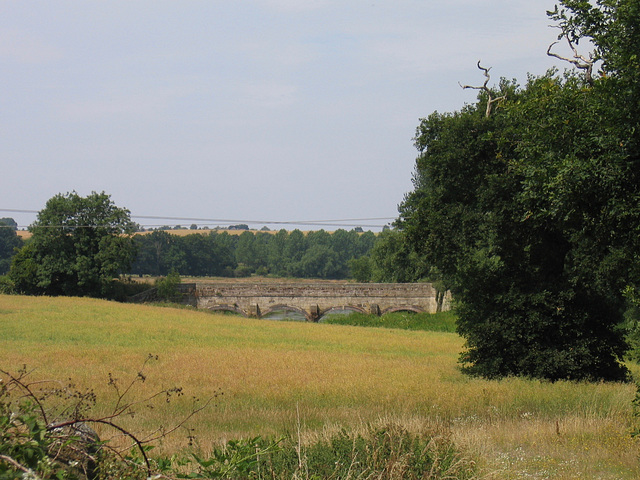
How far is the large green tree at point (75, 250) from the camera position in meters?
55.9

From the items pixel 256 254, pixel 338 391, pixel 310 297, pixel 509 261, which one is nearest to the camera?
pixel 338 391

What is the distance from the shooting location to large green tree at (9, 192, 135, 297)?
183 feet

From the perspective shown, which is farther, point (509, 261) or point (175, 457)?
point (509, 261)

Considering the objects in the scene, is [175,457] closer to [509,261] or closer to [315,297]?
[509,261]

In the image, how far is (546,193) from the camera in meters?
10.3

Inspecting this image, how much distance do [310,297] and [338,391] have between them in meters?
45.4

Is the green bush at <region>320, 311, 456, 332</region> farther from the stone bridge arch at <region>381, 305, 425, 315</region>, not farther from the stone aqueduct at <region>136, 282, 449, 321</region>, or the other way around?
the stone bridge arch at <region>381, 305, 425, 315</region>

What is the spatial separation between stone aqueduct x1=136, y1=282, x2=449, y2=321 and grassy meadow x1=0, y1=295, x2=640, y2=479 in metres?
25.8

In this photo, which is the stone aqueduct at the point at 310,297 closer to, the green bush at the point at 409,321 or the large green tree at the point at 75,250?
the green bush at the point at 409,321

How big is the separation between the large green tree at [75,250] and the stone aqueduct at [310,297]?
6995 mm

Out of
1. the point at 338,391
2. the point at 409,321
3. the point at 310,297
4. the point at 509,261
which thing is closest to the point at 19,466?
the point at 338,391

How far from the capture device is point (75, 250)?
57.4 m

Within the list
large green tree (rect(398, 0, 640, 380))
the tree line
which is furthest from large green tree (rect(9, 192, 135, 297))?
large green tree (rect(398, 0, 640, 380))

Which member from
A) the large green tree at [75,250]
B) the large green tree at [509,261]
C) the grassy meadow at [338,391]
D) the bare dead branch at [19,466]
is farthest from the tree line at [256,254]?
the bare dead branch at [19,466]
